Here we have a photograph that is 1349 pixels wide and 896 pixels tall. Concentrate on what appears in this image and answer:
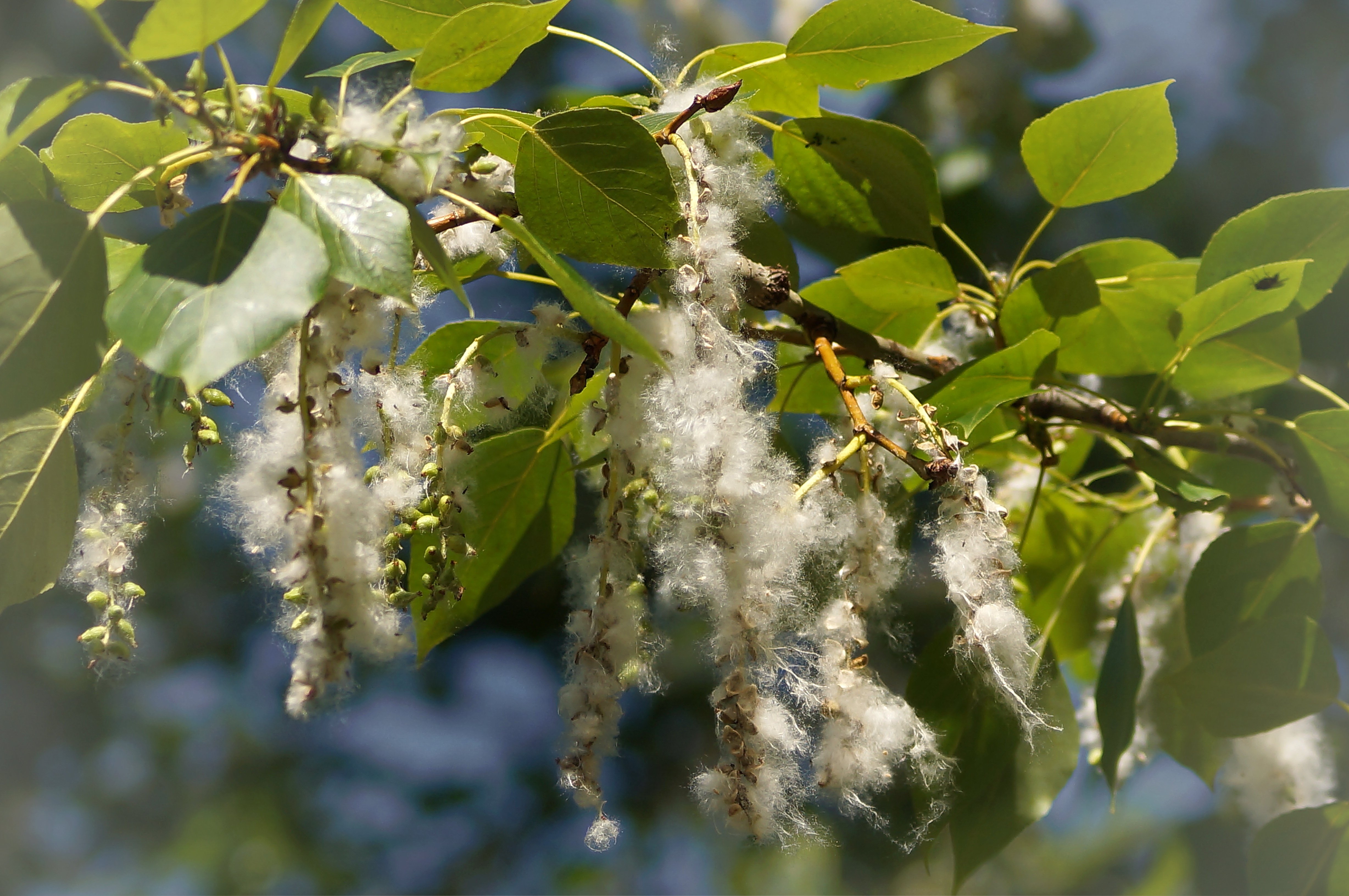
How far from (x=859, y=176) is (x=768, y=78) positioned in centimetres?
11

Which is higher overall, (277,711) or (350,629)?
(350,629)

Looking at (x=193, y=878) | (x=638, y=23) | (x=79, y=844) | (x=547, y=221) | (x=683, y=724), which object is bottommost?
(x=79, y=844)

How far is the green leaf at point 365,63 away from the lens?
40 centimetres

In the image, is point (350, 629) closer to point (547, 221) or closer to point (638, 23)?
point (547, 221)

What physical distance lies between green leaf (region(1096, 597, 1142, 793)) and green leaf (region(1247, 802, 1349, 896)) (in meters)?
0.14

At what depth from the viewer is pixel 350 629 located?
330 mm

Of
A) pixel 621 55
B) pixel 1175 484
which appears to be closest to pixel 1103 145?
pixel 1175 484

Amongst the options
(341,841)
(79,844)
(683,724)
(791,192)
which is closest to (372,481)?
(791,192)

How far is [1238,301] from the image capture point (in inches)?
21.8

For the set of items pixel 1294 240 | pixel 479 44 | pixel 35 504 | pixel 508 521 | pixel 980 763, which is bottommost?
pixel 980 763

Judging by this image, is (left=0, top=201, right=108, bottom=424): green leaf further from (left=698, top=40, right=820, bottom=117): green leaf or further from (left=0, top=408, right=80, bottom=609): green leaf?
(left=698, top=40, right=820, bottom=117): green leaf

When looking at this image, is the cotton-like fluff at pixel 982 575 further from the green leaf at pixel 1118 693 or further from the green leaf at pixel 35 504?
the green leaf at pixel 35 504

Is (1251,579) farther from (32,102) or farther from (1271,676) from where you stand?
(32,102)

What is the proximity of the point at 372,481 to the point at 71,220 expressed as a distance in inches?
6.5
